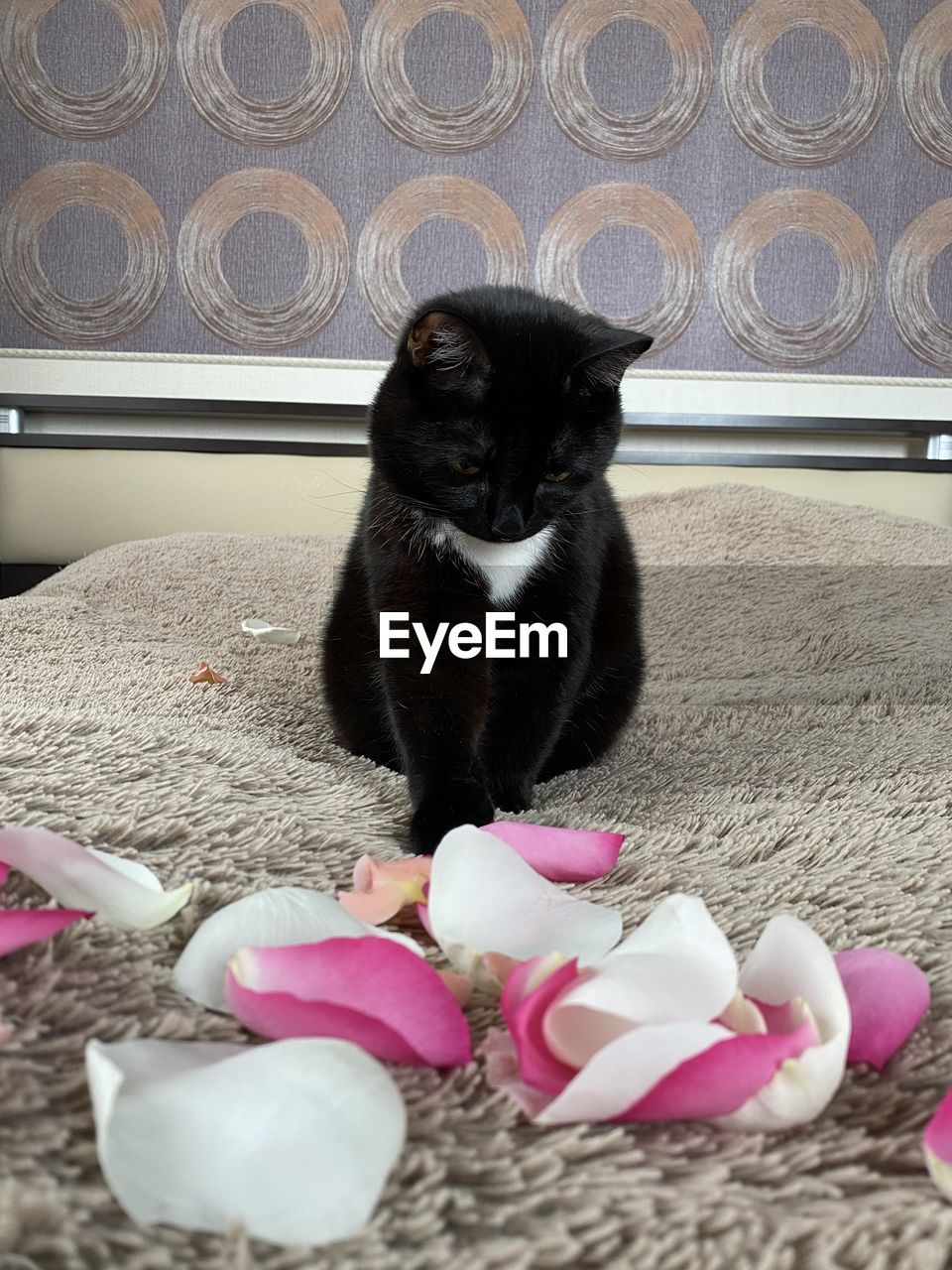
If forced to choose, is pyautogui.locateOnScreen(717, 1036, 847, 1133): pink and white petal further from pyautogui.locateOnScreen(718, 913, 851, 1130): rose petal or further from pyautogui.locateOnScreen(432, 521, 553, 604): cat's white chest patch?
pyautogui.locateOnScreen(432, 521, 553, 604): cat's white chest patch

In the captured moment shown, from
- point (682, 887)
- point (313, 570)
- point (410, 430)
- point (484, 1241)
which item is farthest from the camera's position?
point (313, 570)

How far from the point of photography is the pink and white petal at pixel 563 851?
53 cm

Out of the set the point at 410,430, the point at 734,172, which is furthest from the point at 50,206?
the point at 410,430

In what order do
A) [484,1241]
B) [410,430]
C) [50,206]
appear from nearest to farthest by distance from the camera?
[484,1241]
[410,430]
[50,206]

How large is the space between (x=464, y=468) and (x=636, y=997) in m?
0.56

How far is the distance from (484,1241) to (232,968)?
121 mm

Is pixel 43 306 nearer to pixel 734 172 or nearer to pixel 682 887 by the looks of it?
pixel 734 172

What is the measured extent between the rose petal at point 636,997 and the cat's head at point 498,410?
516 mm

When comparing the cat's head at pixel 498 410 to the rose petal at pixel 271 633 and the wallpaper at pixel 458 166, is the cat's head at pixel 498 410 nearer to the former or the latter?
the rose petal at pixel 271 633

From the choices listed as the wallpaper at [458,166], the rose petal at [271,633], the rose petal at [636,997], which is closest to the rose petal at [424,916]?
the rose petal at [636,997]

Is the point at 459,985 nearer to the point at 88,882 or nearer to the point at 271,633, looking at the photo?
the point at 88,882

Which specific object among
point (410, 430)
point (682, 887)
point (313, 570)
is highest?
point (410, 430)

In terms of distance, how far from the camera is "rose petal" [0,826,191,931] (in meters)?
0.38

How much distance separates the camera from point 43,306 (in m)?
2.32
